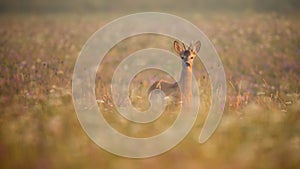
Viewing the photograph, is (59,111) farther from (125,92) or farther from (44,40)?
(44,40)

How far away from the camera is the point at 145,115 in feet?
24.3

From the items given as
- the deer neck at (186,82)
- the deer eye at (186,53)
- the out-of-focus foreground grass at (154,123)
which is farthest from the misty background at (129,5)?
the deer eye at (186,53)

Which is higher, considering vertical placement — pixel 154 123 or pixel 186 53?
pixel 186 53

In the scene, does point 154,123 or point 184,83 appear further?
point 184,83

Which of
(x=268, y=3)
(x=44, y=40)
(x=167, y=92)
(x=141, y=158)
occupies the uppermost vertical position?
(x=268, y=3)

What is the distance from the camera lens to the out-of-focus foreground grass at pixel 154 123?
552cm

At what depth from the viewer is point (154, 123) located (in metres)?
6.88

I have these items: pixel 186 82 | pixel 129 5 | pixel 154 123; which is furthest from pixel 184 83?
pixel 129 5

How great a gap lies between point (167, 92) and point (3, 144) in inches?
181

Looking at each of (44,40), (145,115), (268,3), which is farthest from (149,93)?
(268,3)

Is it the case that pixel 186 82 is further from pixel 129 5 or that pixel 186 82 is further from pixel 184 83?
pixel 129 5

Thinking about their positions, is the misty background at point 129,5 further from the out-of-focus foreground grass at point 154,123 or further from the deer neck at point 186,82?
the deer neck at point 186,82

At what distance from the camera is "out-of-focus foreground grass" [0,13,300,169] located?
18.1ft

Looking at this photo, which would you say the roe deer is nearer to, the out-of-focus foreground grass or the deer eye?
the deer eye
